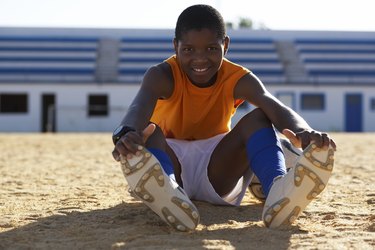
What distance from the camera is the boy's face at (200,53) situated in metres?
2.65

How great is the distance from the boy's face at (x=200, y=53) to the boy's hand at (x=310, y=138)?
50cm

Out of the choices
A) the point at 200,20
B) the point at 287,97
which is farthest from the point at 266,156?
the point at 287,97

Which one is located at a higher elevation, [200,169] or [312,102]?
[200,169]

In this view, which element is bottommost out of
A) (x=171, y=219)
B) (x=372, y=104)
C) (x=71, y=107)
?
(x=71, y=107)

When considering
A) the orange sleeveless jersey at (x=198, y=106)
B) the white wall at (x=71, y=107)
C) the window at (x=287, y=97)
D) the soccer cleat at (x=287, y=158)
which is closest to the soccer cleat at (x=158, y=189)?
the orange sleeveless jersey at (x=198, y=106)

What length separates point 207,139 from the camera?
301 cm

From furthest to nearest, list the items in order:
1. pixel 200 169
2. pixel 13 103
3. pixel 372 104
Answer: pixel 372 104, pixel 13 103, pixel 200 169

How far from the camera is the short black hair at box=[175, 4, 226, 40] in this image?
8.68 ft

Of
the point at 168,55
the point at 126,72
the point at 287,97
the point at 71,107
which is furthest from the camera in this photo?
the point at 168,55

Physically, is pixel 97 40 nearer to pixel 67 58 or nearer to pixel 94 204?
pixel 67 58

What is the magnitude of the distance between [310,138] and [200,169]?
81 cm

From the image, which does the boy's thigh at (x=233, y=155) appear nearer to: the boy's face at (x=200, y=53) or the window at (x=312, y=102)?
Result: the boy's face at (x=200, y=53)

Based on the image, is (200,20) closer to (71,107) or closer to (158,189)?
(158,189)

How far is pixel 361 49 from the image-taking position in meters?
26.0
